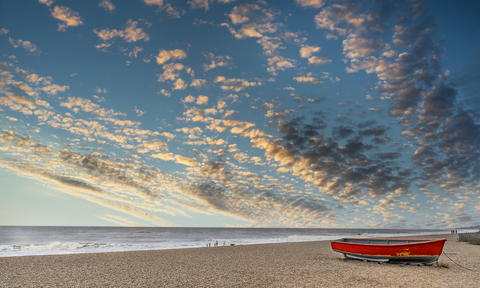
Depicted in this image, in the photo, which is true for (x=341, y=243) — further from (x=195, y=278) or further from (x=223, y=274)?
(x=195, y=278)

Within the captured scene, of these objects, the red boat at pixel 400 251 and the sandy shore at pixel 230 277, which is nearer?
the sandy shore at pixel 230 277

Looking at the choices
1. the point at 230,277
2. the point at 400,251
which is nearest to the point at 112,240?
the point at 230,277

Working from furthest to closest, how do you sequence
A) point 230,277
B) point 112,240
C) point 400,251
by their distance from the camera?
point 112,240
point 400,251
point 230,277

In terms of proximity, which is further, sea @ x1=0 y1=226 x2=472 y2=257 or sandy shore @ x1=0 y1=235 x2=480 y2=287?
sea @ x1=0 y1=226 x2=472 y2=257

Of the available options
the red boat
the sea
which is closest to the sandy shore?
the red boat

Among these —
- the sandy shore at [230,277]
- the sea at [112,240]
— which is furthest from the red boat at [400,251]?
the sea at [112,240]

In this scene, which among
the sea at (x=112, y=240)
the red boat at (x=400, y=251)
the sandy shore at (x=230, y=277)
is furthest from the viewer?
the sea at (x=112, y=240)

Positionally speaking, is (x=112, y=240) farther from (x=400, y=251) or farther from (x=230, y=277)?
(x=400, y=251)

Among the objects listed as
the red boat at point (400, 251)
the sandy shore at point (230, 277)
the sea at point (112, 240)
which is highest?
the red boat at point (400, 251)

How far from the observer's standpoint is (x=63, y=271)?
45.0ft

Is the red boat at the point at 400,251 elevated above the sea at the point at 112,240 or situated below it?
above

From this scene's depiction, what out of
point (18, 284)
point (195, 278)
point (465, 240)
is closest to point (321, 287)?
point (195, 278)

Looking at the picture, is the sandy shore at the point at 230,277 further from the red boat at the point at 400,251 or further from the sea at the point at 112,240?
the sea at the point at 112,240

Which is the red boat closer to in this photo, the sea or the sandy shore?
the sandy shore
